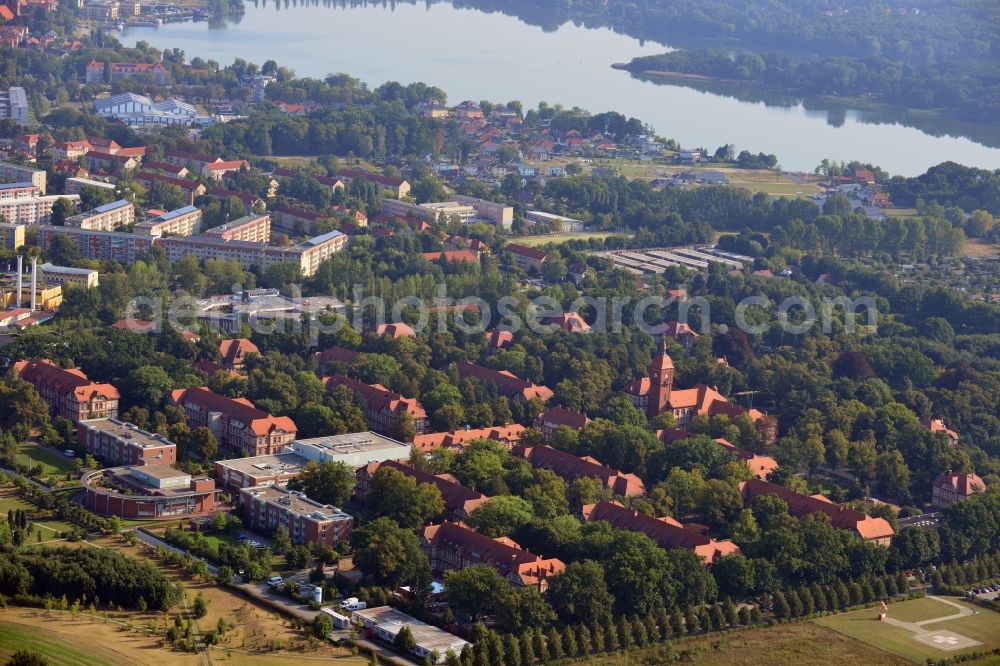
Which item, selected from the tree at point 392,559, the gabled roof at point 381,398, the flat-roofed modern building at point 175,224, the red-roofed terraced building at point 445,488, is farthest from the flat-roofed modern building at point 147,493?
the flat-roofed modern building at point 175,224

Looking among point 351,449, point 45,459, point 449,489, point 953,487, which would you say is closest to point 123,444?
point 45,459

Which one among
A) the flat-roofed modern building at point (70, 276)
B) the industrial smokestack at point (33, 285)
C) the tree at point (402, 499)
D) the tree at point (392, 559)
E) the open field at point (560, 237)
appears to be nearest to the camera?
the tree at point (392, 559)

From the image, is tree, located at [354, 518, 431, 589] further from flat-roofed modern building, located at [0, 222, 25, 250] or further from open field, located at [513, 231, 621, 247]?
open field, located at [513, 231, 621, 247]

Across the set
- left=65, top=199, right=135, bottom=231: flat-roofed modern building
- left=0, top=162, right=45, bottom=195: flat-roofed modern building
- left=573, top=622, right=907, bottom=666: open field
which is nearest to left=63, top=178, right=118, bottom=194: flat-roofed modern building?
left=0, top=162, right=45, bottom=195: flat-roofed modern building

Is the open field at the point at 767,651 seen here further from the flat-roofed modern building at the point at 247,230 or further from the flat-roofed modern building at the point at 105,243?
the flat-roofed modern building at the point at 247,230

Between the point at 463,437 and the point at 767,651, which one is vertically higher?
the point at 463,437

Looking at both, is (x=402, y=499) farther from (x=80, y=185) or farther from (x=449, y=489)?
(x=80, y=185)
